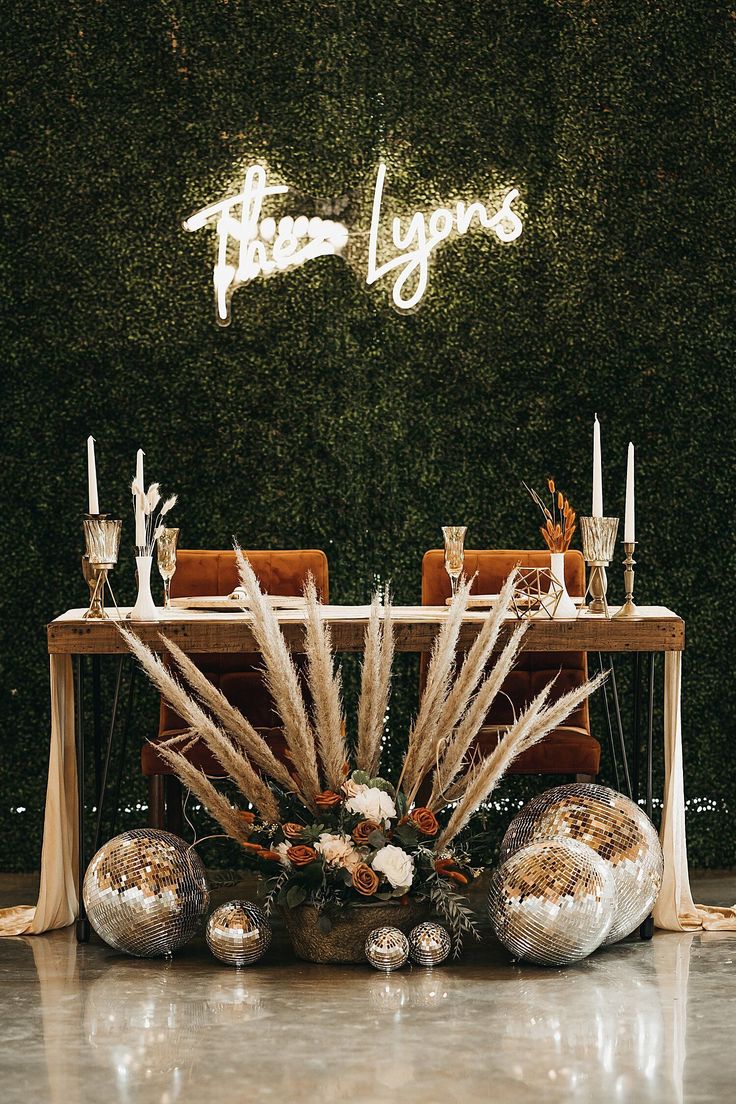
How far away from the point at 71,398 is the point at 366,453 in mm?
989

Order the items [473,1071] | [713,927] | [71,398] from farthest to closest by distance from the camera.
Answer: [71,398]
[713,927]
[473,1071]

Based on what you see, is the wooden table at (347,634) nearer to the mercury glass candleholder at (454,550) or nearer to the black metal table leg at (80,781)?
the black metal table leg at (80,781)

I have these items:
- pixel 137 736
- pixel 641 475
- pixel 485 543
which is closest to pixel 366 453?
pixel 485 543

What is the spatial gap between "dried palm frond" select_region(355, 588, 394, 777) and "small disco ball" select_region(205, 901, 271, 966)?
0.48 metres

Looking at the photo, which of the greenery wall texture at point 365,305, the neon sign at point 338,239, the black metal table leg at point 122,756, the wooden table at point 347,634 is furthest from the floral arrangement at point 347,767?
the neon sign at point 338,239

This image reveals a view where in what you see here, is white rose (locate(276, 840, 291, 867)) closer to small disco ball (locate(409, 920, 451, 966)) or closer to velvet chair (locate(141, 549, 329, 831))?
small disco ball (locate(409, 920, 451, 966))

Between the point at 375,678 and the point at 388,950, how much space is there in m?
0.65

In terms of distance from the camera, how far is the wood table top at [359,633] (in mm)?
3418

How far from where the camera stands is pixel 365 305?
448cm

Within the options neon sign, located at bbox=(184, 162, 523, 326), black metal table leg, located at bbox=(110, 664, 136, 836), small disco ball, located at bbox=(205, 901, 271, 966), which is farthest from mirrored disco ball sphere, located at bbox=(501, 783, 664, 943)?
neon sign, located at bbox=(184, 162, 523, 326)

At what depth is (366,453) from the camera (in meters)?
4.47

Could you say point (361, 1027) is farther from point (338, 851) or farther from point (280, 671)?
point (280, 671)

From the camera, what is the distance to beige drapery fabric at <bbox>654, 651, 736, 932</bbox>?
351cm

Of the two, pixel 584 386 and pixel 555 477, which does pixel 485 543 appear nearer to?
pixel 555 477
